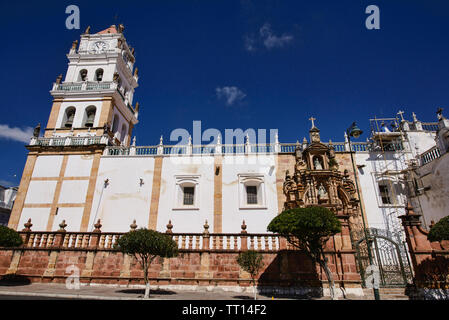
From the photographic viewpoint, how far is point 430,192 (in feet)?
60.7

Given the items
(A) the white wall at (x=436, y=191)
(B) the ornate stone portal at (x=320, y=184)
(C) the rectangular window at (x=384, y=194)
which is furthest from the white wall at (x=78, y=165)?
(A) the white wall at (x=436, y=191)

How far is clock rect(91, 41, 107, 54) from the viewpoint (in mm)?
28128

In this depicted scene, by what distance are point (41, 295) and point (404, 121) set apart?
26.2 metres

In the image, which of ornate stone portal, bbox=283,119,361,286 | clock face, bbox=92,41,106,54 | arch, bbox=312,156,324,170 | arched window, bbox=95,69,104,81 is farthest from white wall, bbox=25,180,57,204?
arch, bbox=312,156,324,170

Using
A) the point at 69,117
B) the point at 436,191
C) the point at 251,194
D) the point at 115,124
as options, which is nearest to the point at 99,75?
the point at 69,117

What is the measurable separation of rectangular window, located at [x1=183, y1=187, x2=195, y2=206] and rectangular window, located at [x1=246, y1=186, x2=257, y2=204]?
4314 millimetres

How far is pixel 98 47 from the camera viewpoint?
93.8 feet

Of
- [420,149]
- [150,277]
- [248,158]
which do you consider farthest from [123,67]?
[420,149]

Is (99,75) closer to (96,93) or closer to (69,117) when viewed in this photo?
(96,93)

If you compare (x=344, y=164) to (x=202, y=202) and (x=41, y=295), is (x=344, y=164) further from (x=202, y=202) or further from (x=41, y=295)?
(x=41, y=295)

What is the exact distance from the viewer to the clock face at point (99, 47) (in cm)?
2814

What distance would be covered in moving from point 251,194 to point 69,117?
1874 cm

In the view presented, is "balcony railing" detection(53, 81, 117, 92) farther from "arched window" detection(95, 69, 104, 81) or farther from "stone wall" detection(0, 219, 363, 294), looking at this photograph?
"stone wall" detection(0, 219, 363, 294)

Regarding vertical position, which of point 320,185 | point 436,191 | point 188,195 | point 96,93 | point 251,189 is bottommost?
point 436,191
